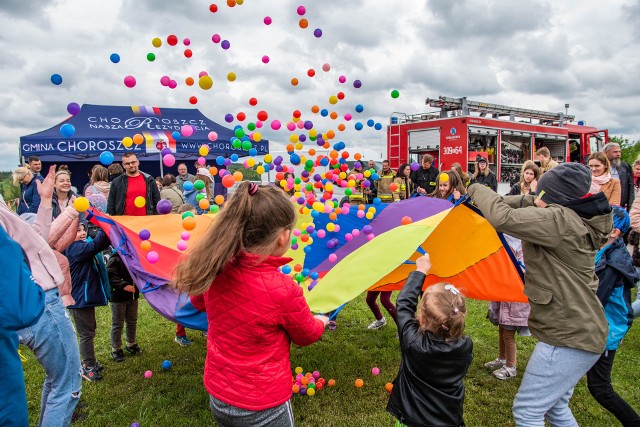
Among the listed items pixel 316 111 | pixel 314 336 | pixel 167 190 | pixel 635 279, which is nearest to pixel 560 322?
pixel 635 279

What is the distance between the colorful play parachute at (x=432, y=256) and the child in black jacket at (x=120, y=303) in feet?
6.22

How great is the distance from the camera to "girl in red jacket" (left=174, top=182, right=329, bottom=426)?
187 centimetres

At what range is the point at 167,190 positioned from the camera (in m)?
7.25

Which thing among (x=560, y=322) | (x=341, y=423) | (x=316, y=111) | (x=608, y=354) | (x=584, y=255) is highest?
(x=316, y=111)

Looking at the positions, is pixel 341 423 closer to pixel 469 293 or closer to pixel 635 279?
pixel 469 293

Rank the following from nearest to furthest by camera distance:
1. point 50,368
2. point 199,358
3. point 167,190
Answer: point 50,368 < point 199,358 < point 167,190

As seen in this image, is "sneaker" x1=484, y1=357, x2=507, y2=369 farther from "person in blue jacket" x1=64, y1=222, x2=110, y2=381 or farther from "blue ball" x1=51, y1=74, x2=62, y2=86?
"blue ball" x1=51, y1=74, x2=62, y2=86

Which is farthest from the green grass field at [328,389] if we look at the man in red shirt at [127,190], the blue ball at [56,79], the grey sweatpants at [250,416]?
the blue ball at [56,79]

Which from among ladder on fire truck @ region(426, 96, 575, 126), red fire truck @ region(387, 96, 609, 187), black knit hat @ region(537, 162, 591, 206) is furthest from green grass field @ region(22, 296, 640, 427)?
ladder on fire truck @ region(426, 96, 575, 126)

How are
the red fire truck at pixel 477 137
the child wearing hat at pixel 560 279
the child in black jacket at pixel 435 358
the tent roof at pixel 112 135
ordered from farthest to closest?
the red fire truck at pixel 477 137, the tent roof at pixel 112 135, the child wearing hat at pixel 560 279, the child in black jacket at pixel 435 358

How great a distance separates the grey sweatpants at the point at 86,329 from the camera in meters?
4.01

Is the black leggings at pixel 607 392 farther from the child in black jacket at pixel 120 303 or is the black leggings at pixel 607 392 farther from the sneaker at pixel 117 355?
the sneaker at pixel 117 355

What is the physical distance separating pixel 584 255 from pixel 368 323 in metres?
3.53

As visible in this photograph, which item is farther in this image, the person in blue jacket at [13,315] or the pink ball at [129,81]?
the pink ball at [129,81]
